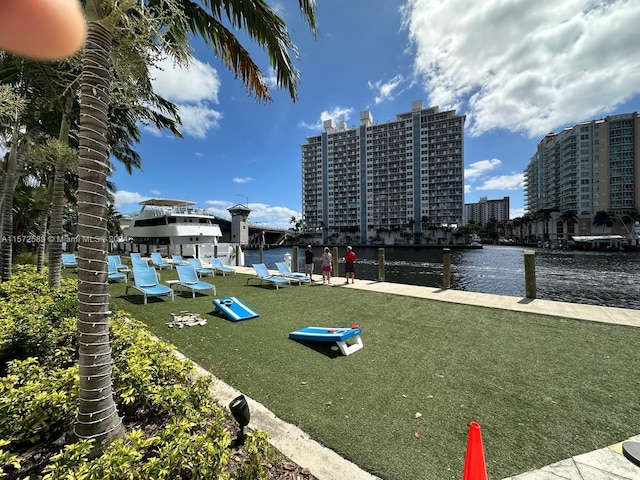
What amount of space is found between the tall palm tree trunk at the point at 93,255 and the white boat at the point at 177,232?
21.9 metres

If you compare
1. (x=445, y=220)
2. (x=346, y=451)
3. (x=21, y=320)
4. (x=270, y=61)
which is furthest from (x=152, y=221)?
(x=445, y=220)

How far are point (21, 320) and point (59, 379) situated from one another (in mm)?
2434

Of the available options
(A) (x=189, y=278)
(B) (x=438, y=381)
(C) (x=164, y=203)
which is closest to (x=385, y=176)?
(C) (x=164, y=203)

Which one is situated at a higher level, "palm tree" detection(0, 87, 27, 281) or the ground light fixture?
"palm tree" detection(0, 87, 27, 281)

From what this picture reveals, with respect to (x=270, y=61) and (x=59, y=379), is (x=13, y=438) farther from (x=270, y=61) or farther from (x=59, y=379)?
(x=270, y=61)

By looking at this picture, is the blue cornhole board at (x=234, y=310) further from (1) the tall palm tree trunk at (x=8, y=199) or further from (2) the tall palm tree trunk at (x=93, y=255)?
(1) the tall palm tree trunk at (x=8, y=199)

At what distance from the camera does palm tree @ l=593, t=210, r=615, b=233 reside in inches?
3091

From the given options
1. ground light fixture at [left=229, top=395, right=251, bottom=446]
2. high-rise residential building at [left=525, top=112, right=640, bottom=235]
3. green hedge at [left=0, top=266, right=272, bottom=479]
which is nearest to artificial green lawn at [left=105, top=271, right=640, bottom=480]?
ground light fixture at [left=229, top=395, right=251, bottom=446]

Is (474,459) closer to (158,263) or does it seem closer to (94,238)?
(94,238)

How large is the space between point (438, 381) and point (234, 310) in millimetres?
4867

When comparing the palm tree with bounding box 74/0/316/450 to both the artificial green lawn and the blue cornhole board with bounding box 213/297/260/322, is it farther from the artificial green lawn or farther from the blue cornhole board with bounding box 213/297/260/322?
the blue cornhole board with bounding box 213/297/260/322

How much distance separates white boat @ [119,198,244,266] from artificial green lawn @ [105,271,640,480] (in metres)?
18.3

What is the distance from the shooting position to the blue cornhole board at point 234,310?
676 cm

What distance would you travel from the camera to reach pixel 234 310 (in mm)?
7043
